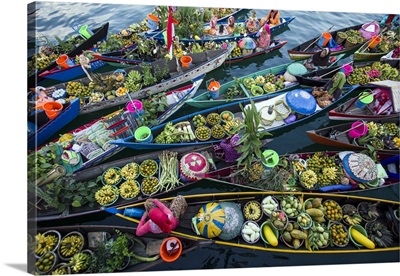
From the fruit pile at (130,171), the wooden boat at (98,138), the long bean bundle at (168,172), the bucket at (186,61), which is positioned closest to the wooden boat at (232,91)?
the wooden boat at (98,138)

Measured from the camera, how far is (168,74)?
8812 mm

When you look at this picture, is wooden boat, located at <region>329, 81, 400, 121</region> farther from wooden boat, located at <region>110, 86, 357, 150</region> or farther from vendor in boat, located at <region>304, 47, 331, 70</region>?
vendor in boat, located at <region>304, 47, 331, 70</region>

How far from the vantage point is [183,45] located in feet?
32.7

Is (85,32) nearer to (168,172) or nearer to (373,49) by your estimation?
(168,172)

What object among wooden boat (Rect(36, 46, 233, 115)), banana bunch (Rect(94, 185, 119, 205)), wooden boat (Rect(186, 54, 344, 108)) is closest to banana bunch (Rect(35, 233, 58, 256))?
banana bunch (Rect(94, 185, 119, 205))

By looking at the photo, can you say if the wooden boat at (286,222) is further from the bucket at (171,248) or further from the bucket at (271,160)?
the bucket at (271,160)

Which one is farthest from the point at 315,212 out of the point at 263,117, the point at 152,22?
the point at 152,22

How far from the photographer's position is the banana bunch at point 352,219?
554 centimetres

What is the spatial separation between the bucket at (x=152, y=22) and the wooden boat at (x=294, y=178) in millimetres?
7538

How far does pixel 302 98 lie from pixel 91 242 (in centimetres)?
656

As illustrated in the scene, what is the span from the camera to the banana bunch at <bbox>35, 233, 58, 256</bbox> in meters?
4.75

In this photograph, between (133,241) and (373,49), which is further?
(373,49)

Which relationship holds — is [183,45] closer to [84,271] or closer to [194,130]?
[194,130]

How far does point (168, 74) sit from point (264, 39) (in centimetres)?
422
